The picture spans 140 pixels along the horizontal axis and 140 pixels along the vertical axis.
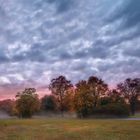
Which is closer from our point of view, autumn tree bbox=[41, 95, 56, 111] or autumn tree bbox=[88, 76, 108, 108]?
autumn tree bbox=[88, 76, 108, 108]

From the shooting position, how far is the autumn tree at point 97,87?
99.6 metres

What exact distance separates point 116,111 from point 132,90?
117 feet

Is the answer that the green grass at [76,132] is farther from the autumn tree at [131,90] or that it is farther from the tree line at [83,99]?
the autumn tree at [131,90]

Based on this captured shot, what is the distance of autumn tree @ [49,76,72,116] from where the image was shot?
111 meters

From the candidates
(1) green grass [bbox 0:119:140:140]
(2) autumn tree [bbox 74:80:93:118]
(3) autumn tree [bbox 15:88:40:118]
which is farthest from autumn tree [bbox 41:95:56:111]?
(1) green grass [bbox 0:119:140:140]

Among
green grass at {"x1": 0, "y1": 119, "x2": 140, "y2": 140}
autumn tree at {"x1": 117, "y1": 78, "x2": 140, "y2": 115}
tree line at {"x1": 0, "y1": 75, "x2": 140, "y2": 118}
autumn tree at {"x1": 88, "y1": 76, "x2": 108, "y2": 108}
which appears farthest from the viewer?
autumn tree at {"x1": 117, "y1": 78, "x2": 140, "y2": 115}

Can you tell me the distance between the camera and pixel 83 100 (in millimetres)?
95250

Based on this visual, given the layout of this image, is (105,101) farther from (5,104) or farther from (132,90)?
(5,104)

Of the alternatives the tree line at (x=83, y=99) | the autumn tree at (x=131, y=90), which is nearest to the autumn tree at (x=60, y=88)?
the tree line at (x=83, y=99)

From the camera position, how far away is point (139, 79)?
11512cm

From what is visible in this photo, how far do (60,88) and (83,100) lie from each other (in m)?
18.7

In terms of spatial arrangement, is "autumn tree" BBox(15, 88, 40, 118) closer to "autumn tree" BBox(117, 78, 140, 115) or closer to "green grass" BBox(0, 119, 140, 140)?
"autumn tree" BBox(117, 78, 140, 115)

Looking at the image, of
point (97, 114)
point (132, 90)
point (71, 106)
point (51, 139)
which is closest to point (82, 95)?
point (71, 106)

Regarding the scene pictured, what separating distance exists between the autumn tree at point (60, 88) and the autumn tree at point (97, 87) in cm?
1105
